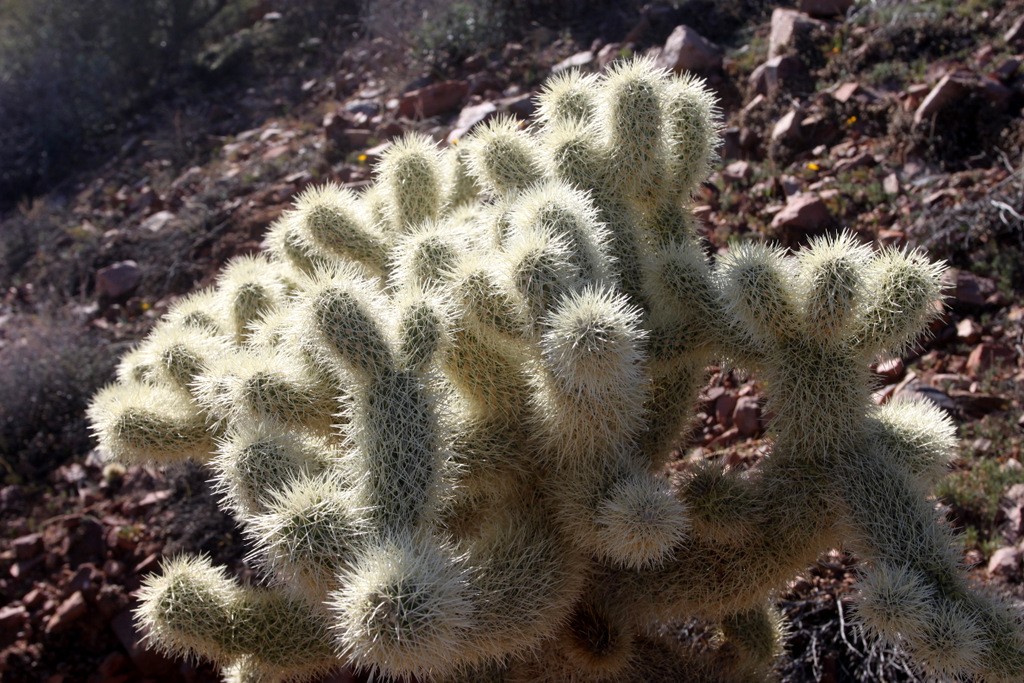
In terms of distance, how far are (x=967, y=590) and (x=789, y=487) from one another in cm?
51

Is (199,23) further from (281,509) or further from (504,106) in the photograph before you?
(281,509)

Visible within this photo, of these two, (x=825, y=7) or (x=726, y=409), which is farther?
(x=825, y=7)

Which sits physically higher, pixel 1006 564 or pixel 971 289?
pixel 971 289

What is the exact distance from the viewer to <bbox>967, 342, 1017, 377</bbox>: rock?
3477 millimetres

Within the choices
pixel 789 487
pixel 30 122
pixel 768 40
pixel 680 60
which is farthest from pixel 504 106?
pixel 30 122

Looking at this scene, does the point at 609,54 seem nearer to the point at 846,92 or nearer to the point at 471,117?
the point at 471,117

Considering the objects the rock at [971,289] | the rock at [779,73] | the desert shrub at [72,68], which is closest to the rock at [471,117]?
the rock at [779,73]

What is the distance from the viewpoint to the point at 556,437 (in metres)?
2.03

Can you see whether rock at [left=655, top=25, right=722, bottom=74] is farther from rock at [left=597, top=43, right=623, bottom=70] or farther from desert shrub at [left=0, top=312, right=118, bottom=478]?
desert shrub at [left=0, top=312, right=118, bottom=478]

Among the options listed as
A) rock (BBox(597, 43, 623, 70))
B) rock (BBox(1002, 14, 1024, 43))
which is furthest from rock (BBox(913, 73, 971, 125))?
rock (BBox(597, 43, 623, 70))

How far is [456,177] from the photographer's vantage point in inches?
117

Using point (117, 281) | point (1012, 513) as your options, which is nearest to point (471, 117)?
point (117, 281)

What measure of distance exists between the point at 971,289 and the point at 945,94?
4.58 feet

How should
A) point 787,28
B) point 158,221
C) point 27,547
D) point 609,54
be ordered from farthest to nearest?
point 158,221
point 609,54
point 787,28
point 27,547
